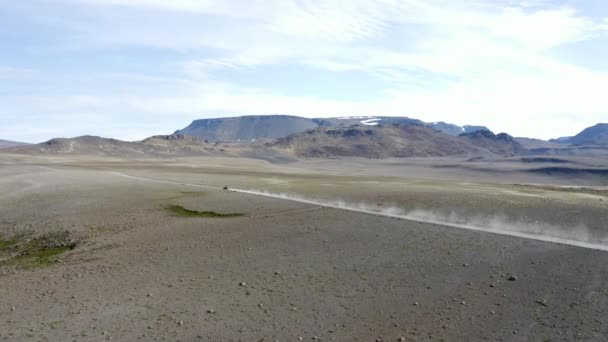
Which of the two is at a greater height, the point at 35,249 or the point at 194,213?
the point at 194,213

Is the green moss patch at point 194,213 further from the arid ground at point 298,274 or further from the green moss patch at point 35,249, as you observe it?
the green moss patch at point 35,249

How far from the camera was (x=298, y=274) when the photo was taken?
1590cm

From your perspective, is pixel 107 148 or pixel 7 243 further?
pixel 107 148

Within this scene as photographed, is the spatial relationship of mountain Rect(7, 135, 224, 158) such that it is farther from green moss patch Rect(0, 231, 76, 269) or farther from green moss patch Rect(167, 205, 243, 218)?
green moss patch Rect(0, 231, 76, 269)

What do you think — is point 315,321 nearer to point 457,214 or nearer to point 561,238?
point 561,238

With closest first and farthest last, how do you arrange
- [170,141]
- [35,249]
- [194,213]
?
[35,249] < [194,213] < [170,141]

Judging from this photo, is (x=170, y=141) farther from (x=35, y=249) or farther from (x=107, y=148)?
(x=35, y=249)

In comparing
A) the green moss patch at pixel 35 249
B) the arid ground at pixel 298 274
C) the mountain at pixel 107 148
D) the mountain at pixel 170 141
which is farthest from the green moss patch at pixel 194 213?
the mountain at pixel 170 141

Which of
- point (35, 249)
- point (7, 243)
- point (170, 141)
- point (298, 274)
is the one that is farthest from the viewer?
point (170, 141)

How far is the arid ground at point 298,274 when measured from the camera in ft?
39.8

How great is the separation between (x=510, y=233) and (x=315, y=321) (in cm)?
1173

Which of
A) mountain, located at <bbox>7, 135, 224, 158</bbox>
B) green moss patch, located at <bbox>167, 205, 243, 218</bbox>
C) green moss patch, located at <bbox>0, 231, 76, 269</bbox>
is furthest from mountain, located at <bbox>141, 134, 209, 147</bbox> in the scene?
green moss patch, located at <bbox>0, 231, 76, 269</bbox>

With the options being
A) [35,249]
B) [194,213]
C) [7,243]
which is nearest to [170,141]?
[194,213]

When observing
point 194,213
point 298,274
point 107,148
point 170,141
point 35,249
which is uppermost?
point 170,141
